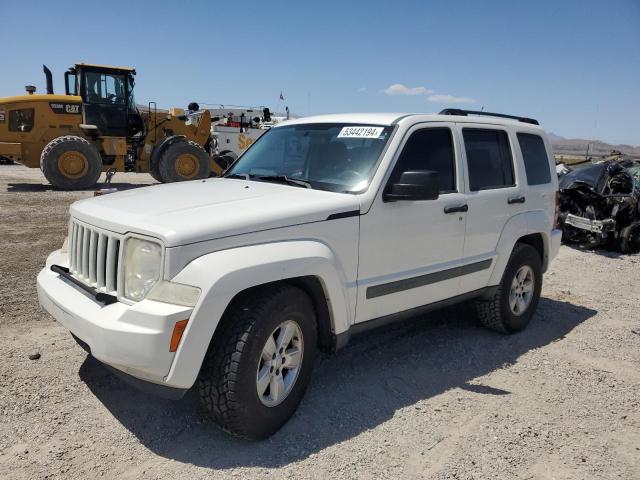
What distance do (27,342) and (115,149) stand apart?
11285 mm

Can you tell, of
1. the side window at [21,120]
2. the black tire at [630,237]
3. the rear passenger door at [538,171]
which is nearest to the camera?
the rear passenger door at [538,171]

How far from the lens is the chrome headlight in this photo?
283 centimetres

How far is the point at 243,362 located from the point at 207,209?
92cm

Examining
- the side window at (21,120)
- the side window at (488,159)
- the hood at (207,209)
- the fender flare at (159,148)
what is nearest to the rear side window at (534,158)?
the side window at (488,159)

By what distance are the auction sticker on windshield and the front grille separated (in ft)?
6.19

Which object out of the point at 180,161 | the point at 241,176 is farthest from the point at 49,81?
the point at 241,176

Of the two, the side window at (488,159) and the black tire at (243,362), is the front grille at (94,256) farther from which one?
the side window at (488,159)

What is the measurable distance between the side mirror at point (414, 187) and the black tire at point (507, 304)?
5.72 feet

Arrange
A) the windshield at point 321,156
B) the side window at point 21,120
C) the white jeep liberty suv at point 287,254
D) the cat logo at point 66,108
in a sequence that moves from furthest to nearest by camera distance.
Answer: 1. the cat logo at point 66,108
2. the side window at point 21,120
3. the windshield at point 321,156
4. the white jeep liberty suv at point 287,254

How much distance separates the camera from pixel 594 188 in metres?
9.73

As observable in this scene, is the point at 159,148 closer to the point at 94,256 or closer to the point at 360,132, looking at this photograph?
the point at 360,132

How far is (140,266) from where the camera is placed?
9.48ft

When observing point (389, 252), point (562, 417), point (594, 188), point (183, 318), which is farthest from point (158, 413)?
point (594, 188)

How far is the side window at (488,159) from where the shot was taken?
4508 millimetres
